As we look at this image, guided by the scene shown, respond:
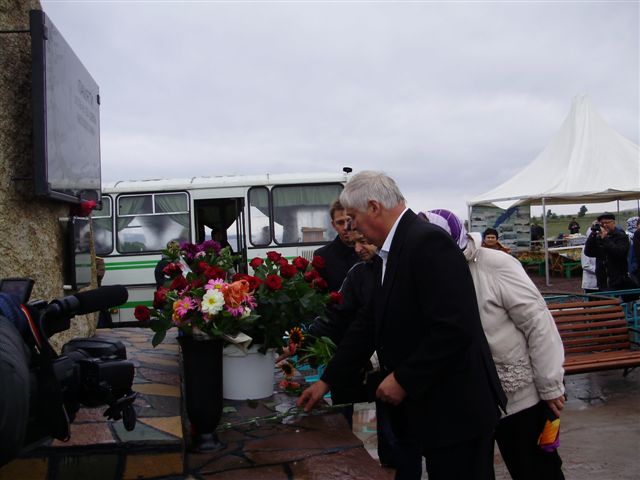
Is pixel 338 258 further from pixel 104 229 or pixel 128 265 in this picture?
pixel 104 229

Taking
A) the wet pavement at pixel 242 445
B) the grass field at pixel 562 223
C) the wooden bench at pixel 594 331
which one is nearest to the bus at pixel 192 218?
the wet pavement at pixel 242 445

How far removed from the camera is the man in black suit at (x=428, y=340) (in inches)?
89.7

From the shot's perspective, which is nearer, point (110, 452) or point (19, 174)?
point (110, 452)

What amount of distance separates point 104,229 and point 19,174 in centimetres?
862

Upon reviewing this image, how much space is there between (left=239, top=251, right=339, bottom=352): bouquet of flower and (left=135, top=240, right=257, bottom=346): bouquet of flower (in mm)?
128

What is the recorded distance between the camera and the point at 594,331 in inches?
260

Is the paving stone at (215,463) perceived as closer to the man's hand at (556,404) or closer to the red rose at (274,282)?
the red rose at (274,282)

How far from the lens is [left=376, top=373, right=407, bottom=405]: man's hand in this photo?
2340mm

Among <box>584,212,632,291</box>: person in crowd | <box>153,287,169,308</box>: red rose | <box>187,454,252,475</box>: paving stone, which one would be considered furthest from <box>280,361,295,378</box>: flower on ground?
<box>584,212,632,291</box>: person in crowd

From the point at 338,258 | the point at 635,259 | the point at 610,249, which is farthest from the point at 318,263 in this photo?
the point at 635,259

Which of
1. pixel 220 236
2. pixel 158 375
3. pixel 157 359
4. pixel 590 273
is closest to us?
pixel 158 375

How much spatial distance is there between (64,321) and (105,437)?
160 centimetres

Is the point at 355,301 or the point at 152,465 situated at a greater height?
the point at 355,301

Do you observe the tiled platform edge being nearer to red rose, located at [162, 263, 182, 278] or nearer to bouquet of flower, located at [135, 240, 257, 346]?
bouquet of flower, located at [135, 240, 257, 346]
